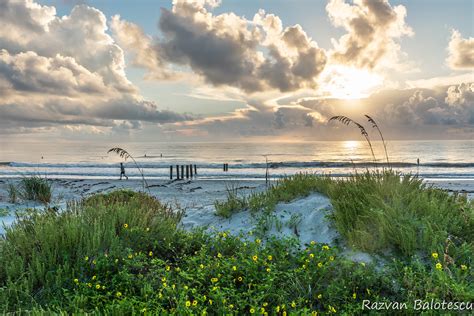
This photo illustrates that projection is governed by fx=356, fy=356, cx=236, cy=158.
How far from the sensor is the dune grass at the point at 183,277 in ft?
13.9

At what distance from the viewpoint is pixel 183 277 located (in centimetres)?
492

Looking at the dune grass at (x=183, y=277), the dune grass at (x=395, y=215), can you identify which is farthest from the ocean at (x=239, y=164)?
the dune grass at (x=183, y=277)

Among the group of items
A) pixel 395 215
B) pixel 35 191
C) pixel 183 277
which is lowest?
pixel 183 277

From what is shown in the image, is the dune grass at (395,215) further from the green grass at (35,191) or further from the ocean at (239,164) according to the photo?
the green grass at (35,191)

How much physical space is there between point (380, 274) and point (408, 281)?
1.27 ft

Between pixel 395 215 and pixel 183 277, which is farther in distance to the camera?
pixel 395 215

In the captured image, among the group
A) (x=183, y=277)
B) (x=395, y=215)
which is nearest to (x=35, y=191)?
(x=183, y=277)

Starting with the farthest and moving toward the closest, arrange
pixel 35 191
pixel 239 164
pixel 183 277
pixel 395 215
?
pixel 239 164 → pixel 35 191 → pixel 395 215 → pixel 183 277

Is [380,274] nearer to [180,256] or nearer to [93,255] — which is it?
[180,256]

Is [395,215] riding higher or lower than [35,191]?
higher

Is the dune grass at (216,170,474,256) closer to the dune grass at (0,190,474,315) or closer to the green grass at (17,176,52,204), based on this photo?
the dune grass at (0,190,474,315)

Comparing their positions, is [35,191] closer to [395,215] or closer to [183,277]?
[183,277]

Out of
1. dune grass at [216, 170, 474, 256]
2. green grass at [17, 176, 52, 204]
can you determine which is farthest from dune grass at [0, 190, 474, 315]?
green grass at [17, 176, 52, 204]

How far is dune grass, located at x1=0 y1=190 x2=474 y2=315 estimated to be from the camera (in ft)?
13.9
